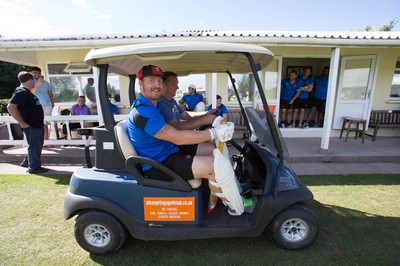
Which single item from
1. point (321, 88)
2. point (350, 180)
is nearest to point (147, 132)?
point (350, 180)

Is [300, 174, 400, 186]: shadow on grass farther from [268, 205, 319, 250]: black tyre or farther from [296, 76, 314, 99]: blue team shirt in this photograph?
[296, 76, 314, 99]: blue team shirt

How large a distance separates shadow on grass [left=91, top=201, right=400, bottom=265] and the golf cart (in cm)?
12

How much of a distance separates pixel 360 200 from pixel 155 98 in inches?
123

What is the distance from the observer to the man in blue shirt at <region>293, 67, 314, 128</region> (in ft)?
21.1

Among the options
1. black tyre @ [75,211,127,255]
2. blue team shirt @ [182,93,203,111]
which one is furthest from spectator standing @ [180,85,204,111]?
black tyre @ [75,211,127,255]

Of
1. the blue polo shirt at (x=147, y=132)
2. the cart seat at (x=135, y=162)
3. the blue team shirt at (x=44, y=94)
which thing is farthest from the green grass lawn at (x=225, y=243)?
the blue team shirt at (x=44, y=94)

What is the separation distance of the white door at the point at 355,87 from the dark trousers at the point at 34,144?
7.25 m

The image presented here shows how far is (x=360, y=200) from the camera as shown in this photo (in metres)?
3.02

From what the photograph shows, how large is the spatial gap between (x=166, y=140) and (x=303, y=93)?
234 inches

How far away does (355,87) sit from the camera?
6.21 meters

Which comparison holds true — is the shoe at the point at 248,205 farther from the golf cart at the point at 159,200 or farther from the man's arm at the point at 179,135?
the man's arm at the point at 179,135

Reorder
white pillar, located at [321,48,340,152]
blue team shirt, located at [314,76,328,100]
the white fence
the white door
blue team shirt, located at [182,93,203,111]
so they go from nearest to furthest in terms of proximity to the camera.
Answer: white pillar, located at [321,48,340,152] → the white fence → blue team shirt, located at [182,93,203,111] → the white door → blue team shirt, located at [314,76,328,100]

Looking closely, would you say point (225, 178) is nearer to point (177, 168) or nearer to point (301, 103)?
point (177, 168)

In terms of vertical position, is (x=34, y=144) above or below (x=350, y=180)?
above
